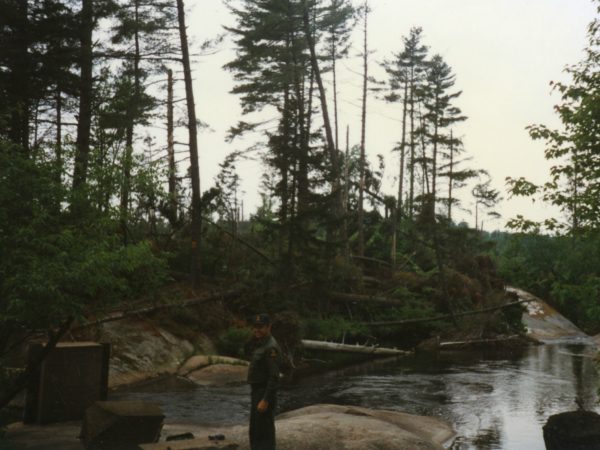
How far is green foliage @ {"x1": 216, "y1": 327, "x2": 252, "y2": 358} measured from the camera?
67.5ft

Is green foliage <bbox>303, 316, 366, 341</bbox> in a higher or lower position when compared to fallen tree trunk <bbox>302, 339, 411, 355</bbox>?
higher

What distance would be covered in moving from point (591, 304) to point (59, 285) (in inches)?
323

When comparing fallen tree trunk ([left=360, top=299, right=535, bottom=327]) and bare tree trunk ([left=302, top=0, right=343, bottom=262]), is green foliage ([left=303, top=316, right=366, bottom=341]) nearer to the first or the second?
fallen tree trunk ([left=360, top=299, right=535, bottom=327])

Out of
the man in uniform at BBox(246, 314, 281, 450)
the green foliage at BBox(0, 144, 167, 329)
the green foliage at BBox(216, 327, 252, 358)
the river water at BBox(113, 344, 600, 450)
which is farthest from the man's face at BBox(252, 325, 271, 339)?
the green foliage at BBox(216, 327, 252, 358)

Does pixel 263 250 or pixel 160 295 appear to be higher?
pixel 263 250

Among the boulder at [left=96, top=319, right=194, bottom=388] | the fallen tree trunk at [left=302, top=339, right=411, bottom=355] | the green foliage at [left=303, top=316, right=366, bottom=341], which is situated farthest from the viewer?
the green foliage at [left=303, top=316, right=366, bottom=341]

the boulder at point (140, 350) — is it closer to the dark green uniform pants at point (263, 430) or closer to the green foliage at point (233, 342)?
the green foliage at point (233, 342)

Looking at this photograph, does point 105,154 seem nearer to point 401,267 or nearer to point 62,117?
point 62,117

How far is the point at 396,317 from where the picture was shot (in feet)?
93.8

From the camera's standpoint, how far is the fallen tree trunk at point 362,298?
27.7 metres

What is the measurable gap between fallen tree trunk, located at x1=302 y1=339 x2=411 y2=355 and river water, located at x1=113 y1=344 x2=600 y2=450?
47.6 inches

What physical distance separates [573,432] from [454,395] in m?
7.30

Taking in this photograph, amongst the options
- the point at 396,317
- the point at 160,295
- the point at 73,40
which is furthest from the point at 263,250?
the point at 73,40

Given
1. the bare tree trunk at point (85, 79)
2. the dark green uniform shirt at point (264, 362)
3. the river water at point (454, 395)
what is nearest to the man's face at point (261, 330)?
the dark green uniform shirt at point (264, 362)
